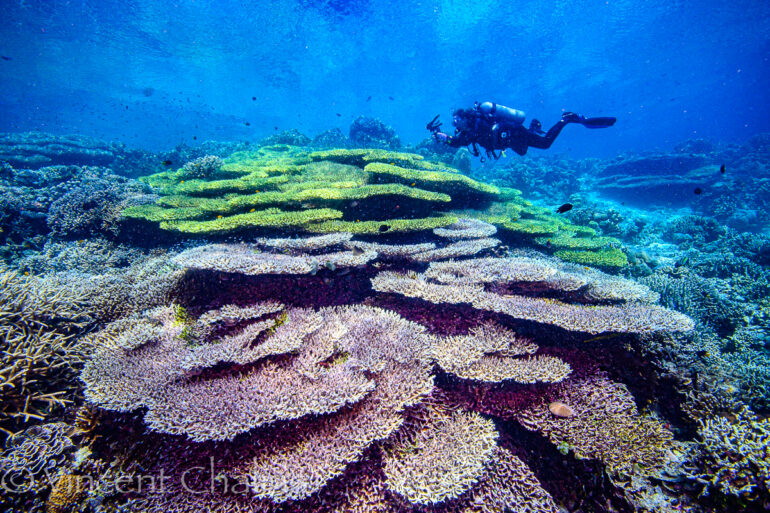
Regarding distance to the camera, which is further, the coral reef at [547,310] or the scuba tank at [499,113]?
the scuba tank at [499,113]

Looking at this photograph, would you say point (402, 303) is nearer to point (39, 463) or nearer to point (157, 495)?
point (157, 495)

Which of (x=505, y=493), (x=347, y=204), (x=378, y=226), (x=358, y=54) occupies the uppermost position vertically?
(x=358, y=54)

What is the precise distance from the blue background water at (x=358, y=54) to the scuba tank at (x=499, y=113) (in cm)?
1326

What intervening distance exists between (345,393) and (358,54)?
213ft

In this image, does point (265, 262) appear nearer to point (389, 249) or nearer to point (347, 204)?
point (389, 249)

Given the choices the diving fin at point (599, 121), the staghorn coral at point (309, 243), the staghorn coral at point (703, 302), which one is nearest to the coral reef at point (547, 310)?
the staghorn coral at point (309, 243)

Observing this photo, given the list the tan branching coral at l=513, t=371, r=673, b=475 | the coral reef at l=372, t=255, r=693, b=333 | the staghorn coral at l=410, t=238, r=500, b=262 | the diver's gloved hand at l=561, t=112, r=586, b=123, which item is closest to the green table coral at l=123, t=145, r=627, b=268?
the staghorn coral at l=410, t=238, r=500, b=262

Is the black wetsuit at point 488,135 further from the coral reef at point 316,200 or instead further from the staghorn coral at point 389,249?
the staghorn coral at point 389,249

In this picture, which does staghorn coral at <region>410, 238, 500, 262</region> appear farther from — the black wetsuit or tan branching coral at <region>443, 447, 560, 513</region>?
the black wetsuit

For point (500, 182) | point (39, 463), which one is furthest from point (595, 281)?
point (500, 182)

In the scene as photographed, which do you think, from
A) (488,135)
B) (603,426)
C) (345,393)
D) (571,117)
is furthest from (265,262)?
(571,117)

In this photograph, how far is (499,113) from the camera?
31.6 ft

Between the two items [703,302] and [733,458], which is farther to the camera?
[703,302]

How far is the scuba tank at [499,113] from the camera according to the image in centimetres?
945
